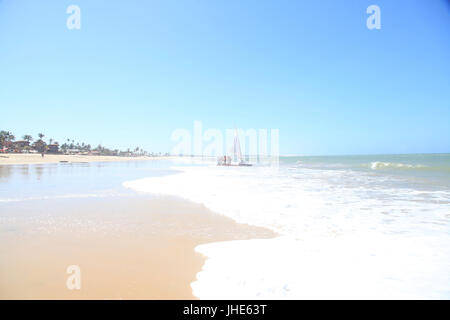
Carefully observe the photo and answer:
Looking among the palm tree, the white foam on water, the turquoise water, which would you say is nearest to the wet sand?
the white foam on water

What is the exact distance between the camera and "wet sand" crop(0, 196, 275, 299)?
10.5ft

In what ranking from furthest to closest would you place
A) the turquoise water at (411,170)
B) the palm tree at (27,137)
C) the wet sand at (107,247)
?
the palm tree at (27,137) < the turquoise water at (411,170) < the wet sand at (107,247)

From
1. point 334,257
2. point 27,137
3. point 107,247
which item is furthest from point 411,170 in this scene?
point 27,137

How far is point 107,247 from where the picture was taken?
454 cm

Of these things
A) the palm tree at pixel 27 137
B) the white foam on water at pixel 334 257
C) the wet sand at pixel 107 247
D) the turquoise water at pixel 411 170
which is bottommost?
the turquoise water at pixel 411 170

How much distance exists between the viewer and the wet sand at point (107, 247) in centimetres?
321

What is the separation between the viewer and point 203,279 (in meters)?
3.48

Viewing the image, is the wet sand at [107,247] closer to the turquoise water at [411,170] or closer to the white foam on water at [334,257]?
the white foam on water at [334,257]

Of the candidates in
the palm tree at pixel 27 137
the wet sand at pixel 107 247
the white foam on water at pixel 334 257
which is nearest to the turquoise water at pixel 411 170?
A: the white foam on water at pixel 334 257
